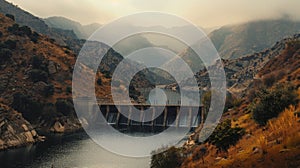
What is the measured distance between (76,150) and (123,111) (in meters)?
63.4

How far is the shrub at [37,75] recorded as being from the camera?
130500 millimetres

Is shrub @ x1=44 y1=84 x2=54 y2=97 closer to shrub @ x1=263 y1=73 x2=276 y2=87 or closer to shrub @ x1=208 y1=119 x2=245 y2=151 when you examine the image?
shrub @ x1=263 y1=73 x2=276 y2=87

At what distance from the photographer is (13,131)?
88.4m

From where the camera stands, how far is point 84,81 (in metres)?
156

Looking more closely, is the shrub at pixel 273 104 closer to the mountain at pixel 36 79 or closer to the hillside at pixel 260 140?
the hillside at pixel 260 140

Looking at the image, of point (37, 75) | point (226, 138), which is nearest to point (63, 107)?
point (37, 75)

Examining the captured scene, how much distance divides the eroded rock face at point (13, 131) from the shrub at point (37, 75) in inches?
1449

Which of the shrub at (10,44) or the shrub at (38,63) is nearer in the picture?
the shrub at (38,63)

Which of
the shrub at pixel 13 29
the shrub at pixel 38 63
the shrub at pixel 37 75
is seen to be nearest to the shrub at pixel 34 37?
the shrub at pixel 13 29

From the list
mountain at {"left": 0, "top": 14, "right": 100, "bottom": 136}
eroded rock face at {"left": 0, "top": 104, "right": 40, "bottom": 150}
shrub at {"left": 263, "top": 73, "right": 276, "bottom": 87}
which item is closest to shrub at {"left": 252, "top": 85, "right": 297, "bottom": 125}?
shrub at {"left": 263, "top": 73, "right": 276, "bottom": 87}

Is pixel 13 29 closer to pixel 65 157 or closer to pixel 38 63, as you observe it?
pixel 38 63

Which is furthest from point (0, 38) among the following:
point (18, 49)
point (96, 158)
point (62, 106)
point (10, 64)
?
point (96, 158)

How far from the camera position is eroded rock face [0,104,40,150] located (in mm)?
83613

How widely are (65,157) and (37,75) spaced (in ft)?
226
